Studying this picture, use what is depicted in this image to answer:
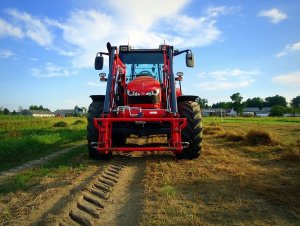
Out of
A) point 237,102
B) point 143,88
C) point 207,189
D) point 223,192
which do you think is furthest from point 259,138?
point 237,102

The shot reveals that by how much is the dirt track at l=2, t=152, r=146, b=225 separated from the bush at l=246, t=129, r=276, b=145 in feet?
21.7

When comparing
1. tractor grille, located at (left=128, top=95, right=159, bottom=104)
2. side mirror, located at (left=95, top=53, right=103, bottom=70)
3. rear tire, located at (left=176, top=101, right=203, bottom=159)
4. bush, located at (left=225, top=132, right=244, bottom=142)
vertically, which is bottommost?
bush, located at (left=225, top=132, right=244, bottom=142)

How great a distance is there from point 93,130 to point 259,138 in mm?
6723

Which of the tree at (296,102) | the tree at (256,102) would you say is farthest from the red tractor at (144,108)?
the tree at (296,102)

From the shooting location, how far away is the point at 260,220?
4180mm

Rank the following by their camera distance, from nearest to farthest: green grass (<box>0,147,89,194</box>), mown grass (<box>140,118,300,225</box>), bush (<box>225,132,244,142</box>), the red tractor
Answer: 1. mown grass (<box>140,118,300,225</box>)
2. green grass (<box>0,147,89,194</box>)
3. the red tractor
4. bush (<box>225,132,244,142</box>)

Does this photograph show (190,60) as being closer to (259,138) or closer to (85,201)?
(259,138)

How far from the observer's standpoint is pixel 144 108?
9625mm

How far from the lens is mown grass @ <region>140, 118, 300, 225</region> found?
4.31 meters

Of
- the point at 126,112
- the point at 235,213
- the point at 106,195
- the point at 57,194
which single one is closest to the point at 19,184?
the point at 57,194

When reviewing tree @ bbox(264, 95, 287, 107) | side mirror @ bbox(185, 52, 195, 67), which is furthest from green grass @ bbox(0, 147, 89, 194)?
tree @ bbox(264, 95, 287, 107)

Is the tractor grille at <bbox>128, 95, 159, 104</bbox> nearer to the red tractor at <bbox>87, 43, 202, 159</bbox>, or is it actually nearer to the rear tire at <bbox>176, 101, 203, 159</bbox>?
the red tractor at <bbox>87, 43, 202, 159</bbox>

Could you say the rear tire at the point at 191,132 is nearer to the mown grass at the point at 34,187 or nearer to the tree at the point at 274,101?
the mown grass at the point at 34,187

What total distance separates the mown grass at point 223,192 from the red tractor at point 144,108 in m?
0.77
